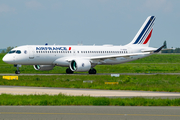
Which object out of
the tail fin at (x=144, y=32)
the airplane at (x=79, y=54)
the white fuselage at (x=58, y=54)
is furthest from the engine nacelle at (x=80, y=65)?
the tail fin at (x=144, y=32)

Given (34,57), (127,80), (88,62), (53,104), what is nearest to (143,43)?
(88,62)

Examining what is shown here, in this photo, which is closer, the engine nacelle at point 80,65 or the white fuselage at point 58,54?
the white fuselage at point 58,54

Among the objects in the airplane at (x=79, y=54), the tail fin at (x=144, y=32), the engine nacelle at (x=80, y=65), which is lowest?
the engine nacelle at (x=80, y=65)

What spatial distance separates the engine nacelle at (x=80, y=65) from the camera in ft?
161

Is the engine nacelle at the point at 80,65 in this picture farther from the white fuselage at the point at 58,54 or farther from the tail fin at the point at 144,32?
the tail fin at the point at 144,32

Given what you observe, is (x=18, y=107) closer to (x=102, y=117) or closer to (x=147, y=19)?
(x=102, y=117)

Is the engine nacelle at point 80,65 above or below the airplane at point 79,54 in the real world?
below

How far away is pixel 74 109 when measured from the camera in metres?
17.2

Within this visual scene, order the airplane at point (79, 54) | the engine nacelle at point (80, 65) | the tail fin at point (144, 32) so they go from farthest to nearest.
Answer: the tail fin at point (144, 32), the engine nacelle at point (80, 65), the airplane at point (79, 54)

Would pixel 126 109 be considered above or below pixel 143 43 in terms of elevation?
below

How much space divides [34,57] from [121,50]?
53.8 ft

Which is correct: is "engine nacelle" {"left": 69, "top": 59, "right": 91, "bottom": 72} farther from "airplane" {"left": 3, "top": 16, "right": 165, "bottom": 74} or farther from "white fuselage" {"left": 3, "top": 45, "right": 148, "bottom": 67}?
"white fuselage" {"left": 3, "top": 45, "right": 148, "bottom": 67}

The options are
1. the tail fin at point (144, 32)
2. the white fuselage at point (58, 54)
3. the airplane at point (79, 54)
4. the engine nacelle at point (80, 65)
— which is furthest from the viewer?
the tail fin at point (144, 32)

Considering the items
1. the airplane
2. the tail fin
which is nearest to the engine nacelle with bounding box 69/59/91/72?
the airplane
